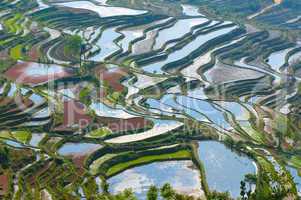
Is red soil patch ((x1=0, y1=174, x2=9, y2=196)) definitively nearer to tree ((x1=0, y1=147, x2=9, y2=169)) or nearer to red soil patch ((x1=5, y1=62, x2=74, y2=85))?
tree ((x1=0, y1=147, x2=9, y2=169))

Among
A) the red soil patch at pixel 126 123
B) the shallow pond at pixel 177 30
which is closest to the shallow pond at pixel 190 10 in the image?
the shallow pond at pixel 177 30

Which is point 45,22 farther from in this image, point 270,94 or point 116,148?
point 116,148

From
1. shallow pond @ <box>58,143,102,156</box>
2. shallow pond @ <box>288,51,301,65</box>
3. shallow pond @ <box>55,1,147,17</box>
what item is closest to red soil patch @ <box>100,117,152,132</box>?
shallow pond @ <box>58,143,102,156</box>

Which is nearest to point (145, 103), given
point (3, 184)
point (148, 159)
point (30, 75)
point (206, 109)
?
point (206, 109)

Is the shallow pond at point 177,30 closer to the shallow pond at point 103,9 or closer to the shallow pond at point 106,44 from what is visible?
the shallow pond at point 106,44

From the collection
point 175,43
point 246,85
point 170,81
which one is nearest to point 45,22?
point 175,43

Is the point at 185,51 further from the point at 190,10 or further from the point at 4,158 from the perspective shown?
the point at 4,158
